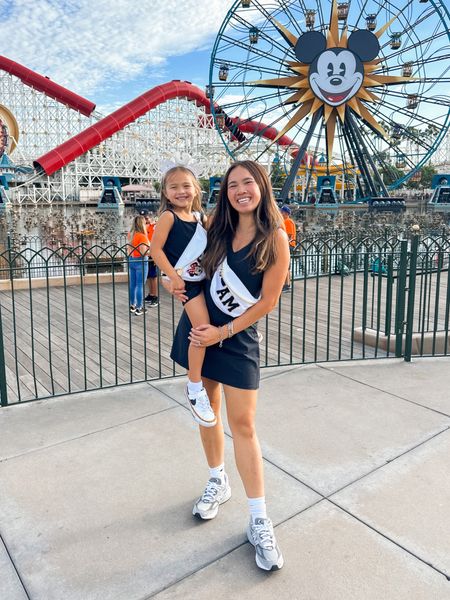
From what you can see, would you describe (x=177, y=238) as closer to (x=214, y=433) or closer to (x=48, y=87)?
→ (x=214, y=433)

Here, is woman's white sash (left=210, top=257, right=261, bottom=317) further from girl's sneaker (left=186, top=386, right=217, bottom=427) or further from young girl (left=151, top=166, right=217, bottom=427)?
girl's sneaker (left=186, top=386, right=217, bottom=427)

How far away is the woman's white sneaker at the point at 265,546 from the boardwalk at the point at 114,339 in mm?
2319

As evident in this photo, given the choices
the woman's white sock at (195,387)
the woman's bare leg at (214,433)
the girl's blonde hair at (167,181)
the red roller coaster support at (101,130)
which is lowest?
the woman's bare leg at (214,433)

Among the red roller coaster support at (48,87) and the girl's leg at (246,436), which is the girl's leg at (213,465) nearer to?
the girl's leg at (246,436)

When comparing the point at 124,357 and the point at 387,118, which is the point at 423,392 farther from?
the point at 387,118

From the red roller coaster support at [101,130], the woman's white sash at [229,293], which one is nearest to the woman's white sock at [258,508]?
the woman's white sash at [229,293]

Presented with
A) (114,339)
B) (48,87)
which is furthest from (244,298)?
(48,87)

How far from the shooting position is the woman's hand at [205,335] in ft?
7.39

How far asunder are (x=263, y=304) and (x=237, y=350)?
0.25 metres

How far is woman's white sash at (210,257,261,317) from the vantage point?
2252mm

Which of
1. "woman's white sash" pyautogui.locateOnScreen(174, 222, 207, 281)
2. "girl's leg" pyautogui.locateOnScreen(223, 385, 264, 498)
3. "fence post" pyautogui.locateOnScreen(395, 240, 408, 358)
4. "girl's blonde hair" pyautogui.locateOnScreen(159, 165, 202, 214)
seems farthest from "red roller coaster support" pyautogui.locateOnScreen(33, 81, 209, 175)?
"girl's leg" pyautogui.locateOnScreen(223, 385, 264, 498)

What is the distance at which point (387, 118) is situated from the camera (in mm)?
26453

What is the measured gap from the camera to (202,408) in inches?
93.2

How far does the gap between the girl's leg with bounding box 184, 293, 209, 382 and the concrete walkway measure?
31.5 inches
